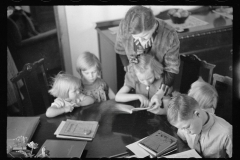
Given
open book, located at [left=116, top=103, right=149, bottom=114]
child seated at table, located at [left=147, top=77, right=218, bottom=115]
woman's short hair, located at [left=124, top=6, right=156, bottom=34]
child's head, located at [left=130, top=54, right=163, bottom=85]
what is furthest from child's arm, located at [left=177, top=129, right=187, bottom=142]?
woman's short hair, located at [left=124, top=6, right=156, bottom=34]

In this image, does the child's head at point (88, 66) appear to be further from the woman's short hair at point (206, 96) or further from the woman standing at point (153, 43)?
the woman's short hair at point (206, 96)

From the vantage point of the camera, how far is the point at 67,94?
7.20 feet

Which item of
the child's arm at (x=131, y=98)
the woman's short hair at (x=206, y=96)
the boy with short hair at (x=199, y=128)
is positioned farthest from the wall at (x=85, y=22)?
the boy with short hair at (x=199, y=128)

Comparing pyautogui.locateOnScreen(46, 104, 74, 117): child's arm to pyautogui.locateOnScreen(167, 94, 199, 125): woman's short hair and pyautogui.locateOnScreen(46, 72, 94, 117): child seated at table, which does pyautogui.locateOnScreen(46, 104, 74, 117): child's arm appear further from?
pyautogui.locateOnScreen(167, 94, 199, 125): woman's short hair

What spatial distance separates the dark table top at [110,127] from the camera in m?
1.76

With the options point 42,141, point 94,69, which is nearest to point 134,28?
point 94,69

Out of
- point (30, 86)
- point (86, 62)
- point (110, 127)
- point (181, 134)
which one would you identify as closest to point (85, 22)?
point (86, 62)

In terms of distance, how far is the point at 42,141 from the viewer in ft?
6.02

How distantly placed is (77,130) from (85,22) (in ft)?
5.23

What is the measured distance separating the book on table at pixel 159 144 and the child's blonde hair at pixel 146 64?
1.76ft

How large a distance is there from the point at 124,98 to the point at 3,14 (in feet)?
3.67

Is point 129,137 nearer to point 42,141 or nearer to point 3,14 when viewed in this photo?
point 42,141

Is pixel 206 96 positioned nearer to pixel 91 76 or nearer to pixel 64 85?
pixel 91 76

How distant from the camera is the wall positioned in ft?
10.1
